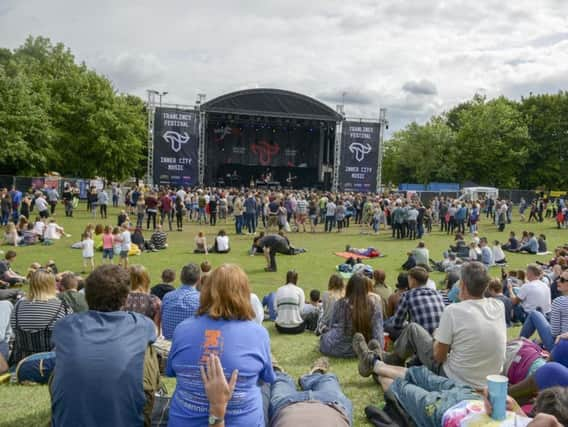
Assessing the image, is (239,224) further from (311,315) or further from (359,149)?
(359,149)

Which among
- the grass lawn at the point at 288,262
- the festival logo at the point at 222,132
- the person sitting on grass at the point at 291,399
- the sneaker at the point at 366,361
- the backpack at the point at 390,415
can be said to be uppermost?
the festival logo at the point at 222,132

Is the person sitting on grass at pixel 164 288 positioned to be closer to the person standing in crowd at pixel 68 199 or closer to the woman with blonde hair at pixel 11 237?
the woman with blonde hair at pixel 11 237

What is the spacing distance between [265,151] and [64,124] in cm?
1353

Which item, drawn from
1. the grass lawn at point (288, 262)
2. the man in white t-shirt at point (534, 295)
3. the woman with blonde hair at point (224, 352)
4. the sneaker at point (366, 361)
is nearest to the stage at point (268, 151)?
the grass lawn at point (288, 262)

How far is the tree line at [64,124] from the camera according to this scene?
2788 centimetres

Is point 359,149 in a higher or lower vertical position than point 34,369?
higher

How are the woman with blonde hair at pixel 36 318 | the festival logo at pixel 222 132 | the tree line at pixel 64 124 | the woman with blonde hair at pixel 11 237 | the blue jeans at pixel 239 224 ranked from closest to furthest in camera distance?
1. the woman with blonde hair at pixel 36 318
2. the woman with blonde hair at pixel 11 237
3. the blue jeans at pixel 239 224
4. the tree line at pixel 64 124
5. the festival logo at pixel 222 132

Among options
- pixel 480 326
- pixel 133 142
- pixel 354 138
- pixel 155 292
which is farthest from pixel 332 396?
pixel 133 142

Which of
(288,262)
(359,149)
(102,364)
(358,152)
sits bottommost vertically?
(288,262)

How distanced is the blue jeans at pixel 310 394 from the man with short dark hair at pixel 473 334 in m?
0.95

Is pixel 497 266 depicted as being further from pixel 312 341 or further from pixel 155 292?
pixel 155 292

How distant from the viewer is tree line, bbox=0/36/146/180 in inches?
1098

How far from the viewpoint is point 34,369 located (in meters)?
4.43

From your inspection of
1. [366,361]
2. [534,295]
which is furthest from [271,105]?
[366,361]
